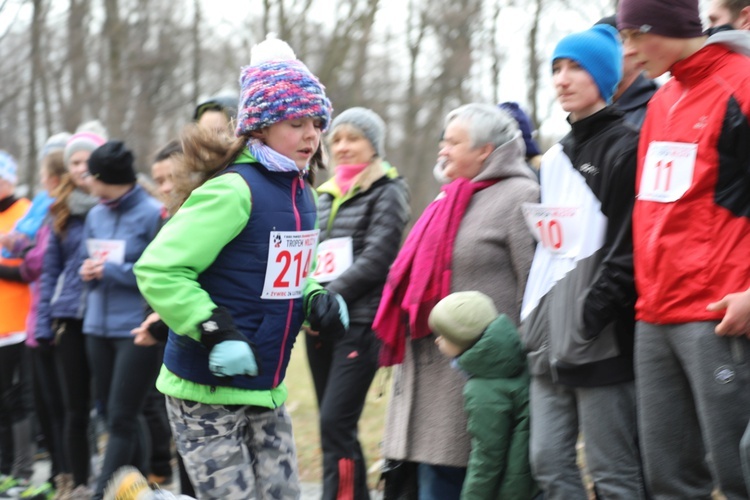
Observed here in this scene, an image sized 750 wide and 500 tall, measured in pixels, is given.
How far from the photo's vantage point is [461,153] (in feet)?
15.4

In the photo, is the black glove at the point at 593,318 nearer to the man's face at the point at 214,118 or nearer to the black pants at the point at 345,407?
the black pants at the point at 345,407

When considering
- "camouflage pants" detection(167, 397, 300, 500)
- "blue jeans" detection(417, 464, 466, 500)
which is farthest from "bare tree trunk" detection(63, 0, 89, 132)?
"camouflage pants" detection(167, 397, 300, 500)

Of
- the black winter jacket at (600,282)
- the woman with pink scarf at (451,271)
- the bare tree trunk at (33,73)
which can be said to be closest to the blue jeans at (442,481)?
the woman with pink scarf at (451,271)

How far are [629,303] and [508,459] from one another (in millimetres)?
888

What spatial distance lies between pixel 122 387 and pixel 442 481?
6.39 feet

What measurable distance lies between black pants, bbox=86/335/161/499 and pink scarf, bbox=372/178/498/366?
160 centimetres

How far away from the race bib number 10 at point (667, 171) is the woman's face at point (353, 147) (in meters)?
2.28

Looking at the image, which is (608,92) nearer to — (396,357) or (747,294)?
(747,294)

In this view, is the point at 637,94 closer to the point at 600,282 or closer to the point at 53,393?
the point at 600,282

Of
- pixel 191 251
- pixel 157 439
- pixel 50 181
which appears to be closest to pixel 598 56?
pixel 191 251

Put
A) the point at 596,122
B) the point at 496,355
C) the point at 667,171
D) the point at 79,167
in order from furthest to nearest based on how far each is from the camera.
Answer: the point at 79,167 → the point at 496,355 → the point at 596,122 → the point at 667,171

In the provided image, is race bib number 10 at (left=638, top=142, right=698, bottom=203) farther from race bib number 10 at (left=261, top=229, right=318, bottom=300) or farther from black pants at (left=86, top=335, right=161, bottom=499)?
black pants at (left=86, top=335, right=161, bottom=499)

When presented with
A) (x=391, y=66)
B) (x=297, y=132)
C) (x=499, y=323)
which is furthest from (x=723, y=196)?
(x=391, y=66)

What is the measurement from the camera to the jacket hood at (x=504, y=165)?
464 cm
